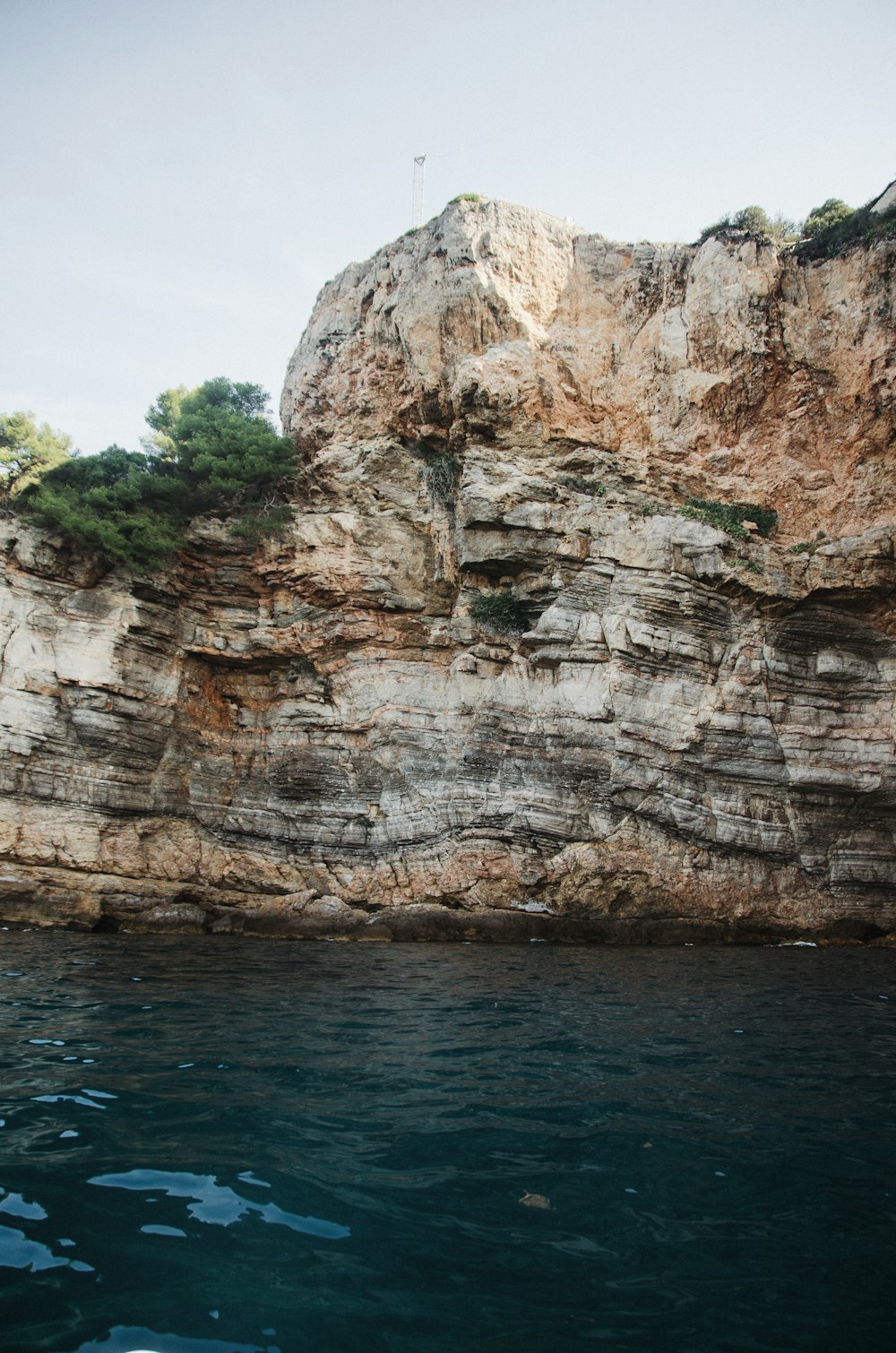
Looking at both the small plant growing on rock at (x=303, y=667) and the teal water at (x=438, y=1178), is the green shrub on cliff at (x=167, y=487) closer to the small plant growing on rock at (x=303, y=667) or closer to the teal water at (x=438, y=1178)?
the small plant growing on rock at (x=303, y=667)

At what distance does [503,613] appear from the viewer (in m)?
19.2

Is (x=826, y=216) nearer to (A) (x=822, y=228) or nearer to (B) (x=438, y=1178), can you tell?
(A) (x=822, y=228)

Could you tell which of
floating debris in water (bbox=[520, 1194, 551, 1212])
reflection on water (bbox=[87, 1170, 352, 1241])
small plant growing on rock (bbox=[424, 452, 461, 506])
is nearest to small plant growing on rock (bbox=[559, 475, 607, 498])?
small plant growing on rock (bbox=[424, 452, 461, 506])

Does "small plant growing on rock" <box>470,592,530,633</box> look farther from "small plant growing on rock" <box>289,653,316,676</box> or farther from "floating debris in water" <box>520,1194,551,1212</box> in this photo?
"floating debris in water" <box>520,1194,551,1212</box>

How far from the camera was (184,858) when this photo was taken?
19188 mm

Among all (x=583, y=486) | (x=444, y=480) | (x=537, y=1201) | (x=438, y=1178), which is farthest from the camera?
(x=444, y=480)

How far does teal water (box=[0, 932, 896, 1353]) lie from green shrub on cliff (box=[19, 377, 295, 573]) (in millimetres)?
13508

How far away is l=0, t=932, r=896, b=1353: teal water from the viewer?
2.73 metres

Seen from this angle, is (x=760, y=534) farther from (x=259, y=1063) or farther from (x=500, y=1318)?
(x=500, y=1318)

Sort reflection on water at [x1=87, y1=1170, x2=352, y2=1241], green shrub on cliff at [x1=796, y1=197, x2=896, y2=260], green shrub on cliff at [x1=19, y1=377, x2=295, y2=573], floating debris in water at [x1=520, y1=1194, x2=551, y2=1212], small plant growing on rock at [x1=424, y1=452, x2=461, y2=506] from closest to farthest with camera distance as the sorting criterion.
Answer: reflection on water at [x1=87, y1=1170, x2=352, y2=1241], floating debris in water at [x1=520, y1=1194, x2=551, y2=1212], green shrub on cliff at [x1=796, y1=197, x2=896, y2=260], green shrub on cliff at [x1=19, y1=377, x2=295, y2=573], small plant growing on rock at [x1=424, y1=452, x2=461, y2=506]

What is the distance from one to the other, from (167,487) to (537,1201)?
65.0ft

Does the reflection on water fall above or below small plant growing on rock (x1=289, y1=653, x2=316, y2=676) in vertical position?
below

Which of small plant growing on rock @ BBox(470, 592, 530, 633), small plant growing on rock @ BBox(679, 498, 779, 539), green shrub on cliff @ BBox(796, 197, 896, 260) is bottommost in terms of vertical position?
small plant growing on rock @ BBox(470, 592, 530, 633)

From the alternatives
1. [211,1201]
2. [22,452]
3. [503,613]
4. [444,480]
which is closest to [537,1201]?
[211,1201]
